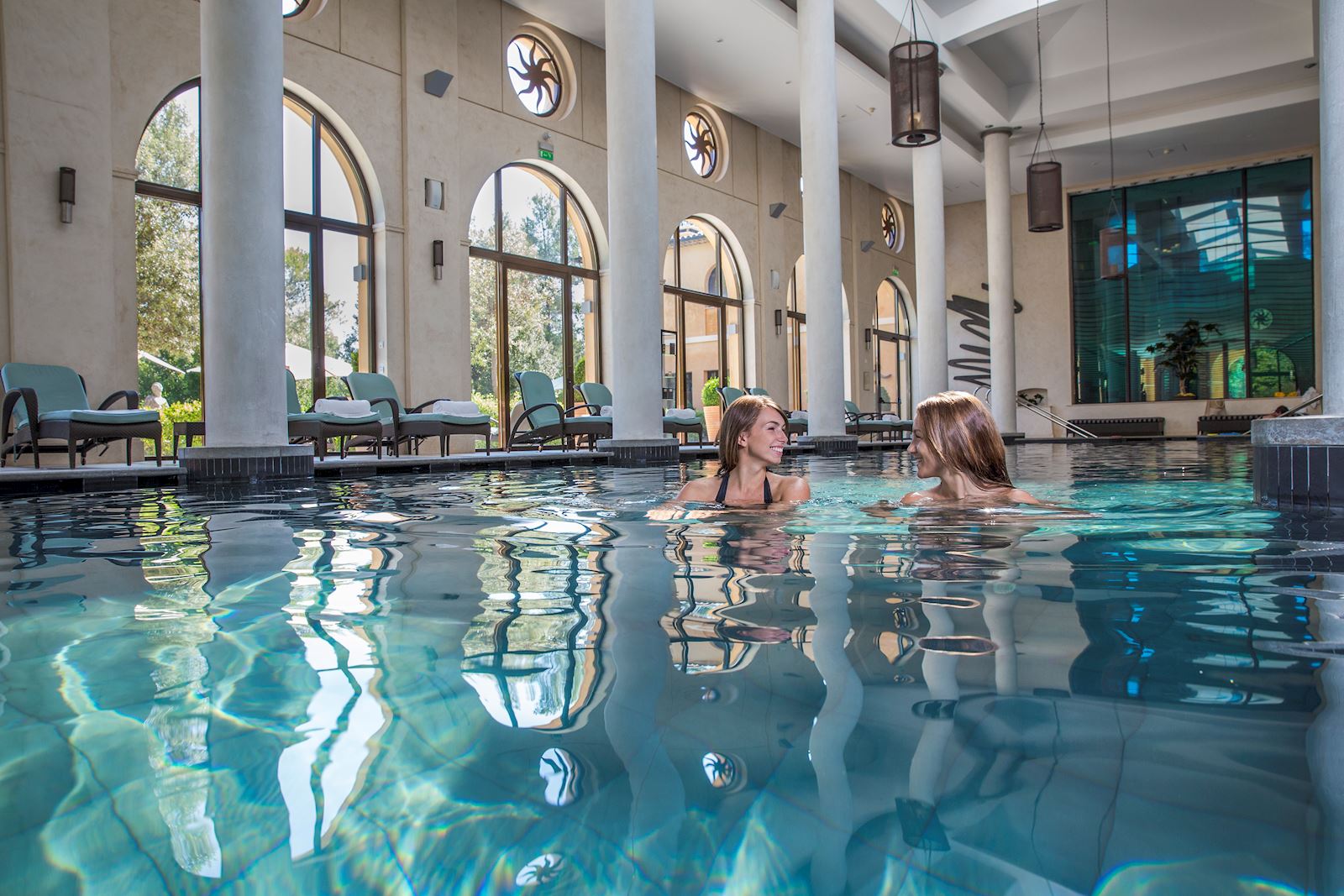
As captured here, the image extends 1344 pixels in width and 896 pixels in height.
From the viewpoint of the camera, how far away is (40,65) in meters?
7.61

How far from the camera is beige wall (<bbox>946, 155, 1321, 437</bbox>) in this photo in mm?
21375

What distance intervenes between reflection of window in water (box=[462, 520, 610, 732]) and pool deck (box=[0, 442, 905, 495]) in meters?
4.04

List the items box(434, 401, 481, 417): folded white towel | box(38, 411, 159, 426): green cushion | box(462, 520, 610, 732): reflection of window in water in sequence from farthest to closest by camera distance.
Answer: box(434, 401, 481, 417): folded white towel → box(38, 411, 159, 426): green cushion → box(462, 520, 610, 732): reflection of window in water

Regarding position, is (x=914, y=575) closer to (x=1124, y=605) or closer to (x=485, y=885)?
(x=1124, y=605)

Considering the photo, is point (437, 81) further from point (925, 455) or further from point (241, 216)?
point (925, 455)

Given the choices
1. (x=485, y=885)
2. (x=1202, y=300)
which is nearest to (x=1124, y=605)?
(x=485, y=885)

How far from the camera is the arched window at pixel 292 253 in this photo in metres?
8.77

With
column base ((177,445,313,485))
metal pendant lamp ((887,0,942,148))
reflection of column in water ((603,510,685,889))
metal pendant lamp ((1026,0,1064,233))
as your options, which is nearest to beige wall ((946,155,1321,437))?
metal pendant lamp ((1026,0,1064,233))

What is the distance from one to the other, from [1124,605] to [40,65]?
9320mm

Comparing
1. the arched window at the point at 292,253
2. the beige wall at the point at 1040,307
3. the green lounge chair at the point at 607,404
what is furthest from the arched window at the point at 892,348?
the arched window at the point at 292,253

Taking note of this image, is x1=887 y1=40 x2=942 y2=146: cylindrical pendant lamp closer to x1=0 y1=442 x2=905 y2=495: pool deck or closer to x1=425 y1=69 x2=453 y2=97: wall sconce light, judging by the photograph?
x1=0 y1=442 x2=905 y2=495: pool deck

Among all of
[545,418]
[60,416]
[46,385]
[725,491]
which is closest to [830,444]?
[545,418]

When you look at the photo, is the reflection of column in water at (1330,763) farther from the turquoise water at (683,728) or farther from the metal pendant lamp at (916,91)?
the metal pendant lamp at (916,91)

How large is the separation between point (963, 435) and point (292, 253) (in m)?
8.77
